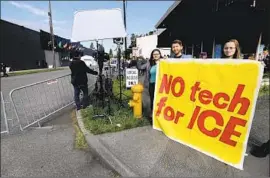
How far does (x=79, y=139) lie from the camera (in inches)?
191

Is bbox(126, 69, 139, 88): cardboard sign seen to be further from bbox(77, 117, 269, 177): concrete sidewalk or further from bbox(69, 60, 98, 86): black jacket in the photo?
bbox(77, 117, 269, 177): concrete sidewalk

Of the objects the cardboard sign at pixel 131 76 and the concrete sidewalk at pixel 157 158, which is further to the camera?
the cardboard sign at pixel 131 76

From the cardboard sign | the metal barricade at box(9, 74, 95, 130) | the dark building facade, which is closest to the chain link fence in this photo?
the metal barricade at box(9, 74, 95, 130)

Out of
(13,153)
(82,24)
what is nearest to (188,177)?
(13,153)

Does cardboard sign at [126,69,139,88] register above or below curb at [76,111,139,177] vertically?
above

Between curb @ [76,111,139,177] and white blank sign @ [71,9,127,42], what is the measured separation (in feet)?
7.08

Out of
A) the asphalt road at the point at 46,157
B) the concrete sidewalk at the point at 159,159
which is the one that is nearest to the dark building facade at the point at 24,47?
the asphalt road at the point at 46,157

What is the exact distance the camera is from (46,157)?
13.6 feet

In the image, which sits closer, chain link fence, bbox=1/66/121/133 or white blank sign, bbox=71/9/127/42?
white blank sign, bbox=71/9/127/42

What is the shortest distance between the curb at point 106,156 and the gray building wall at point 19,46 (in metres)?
31.4

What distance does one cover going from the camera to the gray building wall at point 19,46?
32138mm

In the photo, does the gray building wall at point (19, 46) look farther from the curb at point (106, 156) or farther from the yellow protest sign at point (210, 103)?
the yellow protest sign at point (210, 103)

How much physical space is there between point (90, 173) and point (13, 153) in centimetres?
184

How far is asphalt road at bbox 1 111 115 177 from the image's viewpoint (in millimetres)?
3637
